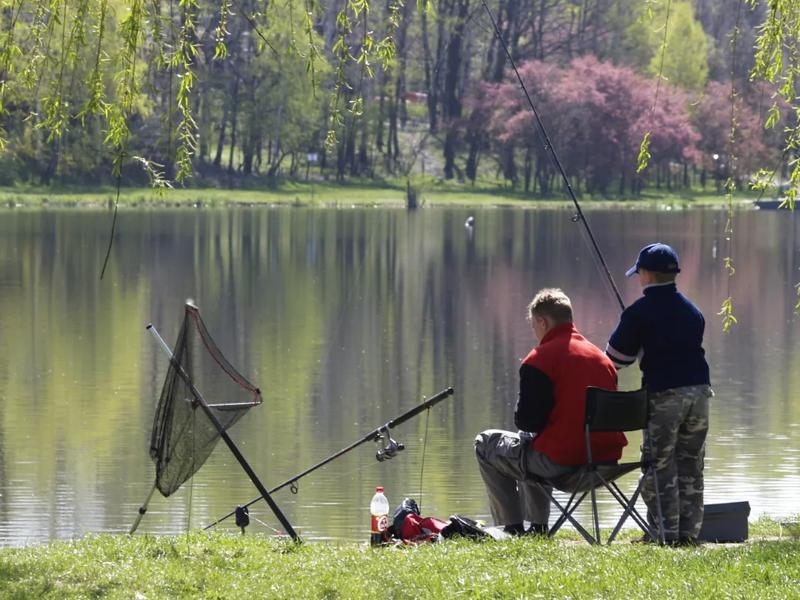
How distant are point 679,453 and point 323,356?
13716 millimetres

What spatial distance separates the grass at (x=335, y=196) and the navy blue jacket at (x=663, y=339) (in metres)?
55.1

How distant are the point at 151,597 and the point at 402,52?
77199mm

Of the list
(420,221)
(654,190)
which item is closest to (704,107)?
(654,190)

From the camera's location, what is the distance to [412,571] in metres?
6.94

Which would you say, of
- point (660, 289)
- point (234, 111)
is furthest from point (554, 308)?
point (234, 111)

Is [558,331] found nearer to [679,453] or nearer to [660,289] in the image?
[660,289]

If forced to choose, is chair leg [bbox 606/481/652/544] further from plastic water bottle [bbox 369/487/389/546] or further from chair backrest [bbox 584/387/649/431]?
plastic water bottle [bbox 369/487/389/546]

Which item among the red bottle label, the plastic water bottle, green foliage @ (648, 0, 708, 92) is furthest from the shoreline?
the red bottle label

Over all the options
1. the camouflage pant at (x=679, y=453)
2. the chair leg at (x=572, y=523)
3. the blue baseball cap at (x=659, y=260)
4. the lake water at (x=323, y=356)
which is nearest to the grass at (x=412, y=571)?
the chair leg at (x=572, y=523)

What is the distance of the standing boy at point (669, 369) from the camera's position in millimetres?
7895

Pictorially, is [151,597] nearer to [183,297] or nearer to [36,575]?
[36,575]

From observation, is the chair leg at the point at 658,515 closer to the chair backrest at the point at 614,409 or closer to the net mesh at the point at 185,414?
the chair backrest at the point at 614,409

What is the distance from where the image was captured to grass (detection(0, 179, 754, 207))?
64.4 meters

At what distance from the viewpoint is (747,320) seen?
26781 mm
